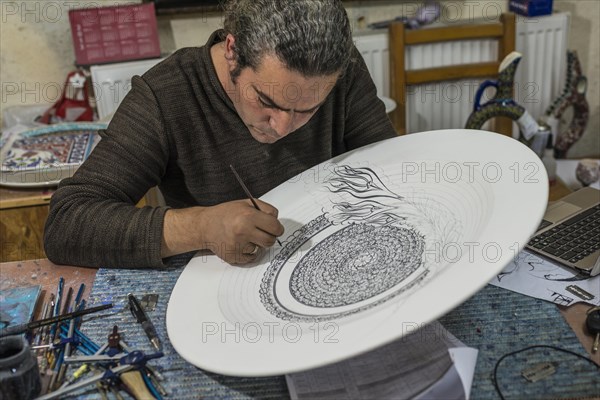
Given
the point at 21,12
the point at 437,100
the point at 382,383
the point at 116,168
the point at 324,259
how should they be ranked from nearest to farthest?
the point at 382,383 → the point at 324,259 → the point at 116,168 → the point at 21,12 → the point at 437,100

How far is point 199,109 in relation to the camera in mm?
1350

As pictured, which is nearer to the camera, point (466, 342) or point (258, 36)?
point (466, 342)

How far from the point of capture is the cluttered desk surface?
0.88m

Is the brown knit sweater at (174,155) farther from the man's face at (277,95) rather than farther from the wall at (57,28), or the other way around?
the wall at (57,28)

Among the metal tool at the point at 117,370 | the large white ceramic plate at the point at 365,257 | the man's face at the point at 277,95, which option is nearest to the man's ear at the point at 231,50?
the man's face at the point at 277,95

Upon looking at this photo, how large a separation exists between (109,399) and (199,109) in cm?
67

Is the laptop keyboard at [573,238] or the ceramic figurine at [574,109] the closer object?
the laptop keyboard at [573,238]

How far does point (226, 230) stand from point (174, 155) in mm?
351

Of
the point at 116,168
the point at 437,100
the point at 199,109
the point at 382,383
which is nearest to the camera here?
the point at 382,383

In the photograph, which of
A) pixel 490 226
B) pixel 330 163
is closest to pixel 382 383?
pixel 490 226

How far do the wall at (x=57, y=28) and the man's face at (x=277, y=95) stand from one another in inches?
53.5

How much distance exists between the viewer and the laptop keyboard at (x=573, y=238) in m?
1.19

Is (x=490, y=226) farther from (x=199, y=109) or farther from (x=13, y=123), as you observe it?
(x=13, y=123)

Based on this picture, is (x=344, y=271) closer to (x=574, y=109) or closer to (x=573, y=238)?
(x=573, y=238)
